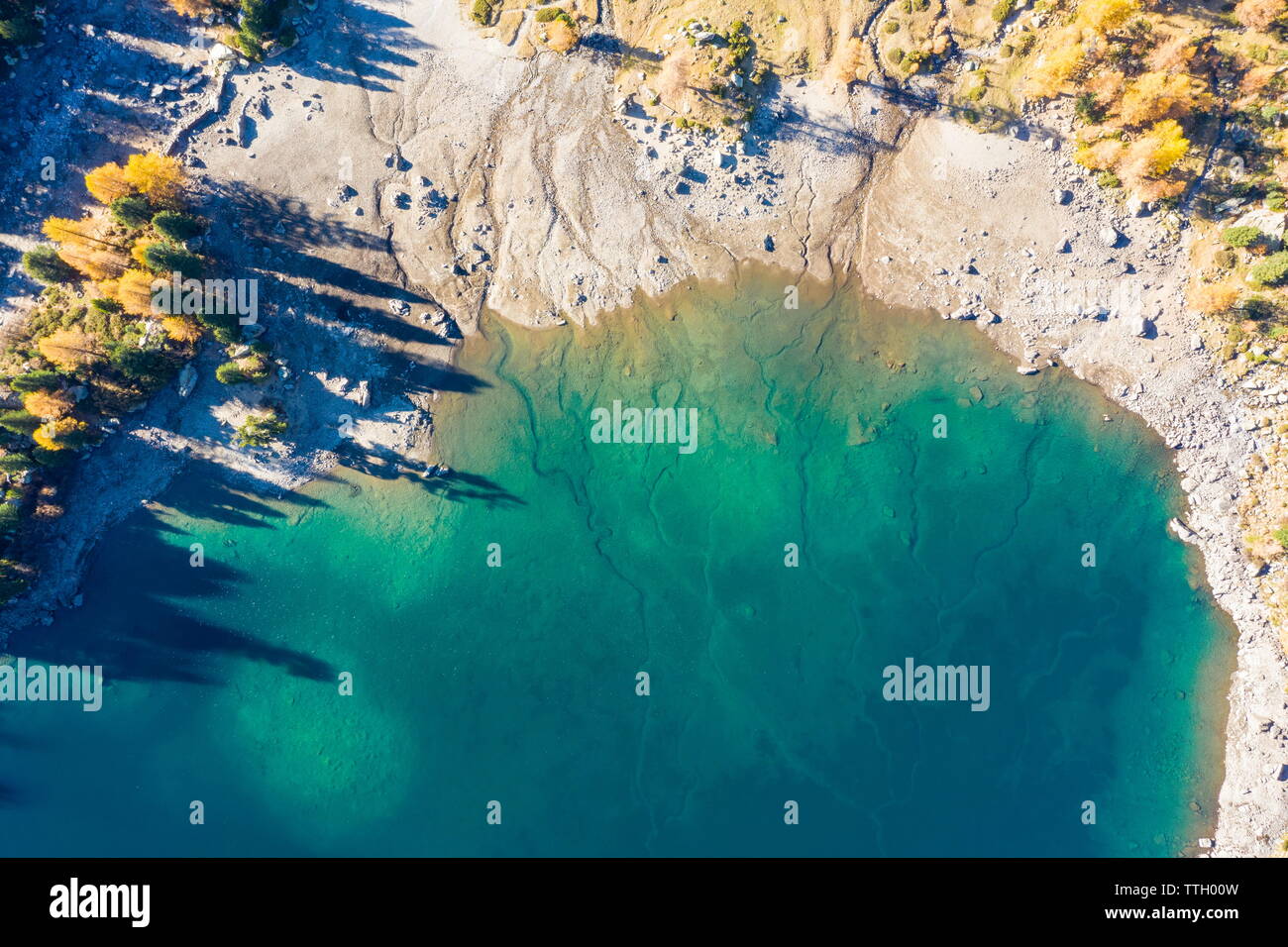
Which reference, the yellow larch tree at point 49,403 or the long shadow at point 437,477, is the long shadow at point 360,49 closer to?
the long shadow at point 437,477

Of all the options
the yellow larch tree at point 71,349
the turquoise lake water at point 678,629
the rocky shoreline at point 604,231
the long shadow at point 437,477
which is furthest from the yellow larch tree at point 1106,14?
the yellow larch tree at point 71,349

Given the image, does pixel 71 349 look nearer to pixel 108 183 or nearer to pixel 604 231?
pixel 108 183

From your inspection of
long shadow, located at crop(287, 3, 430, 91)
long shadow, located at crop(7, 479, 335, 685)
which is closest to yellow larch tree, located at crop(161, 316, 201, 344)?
long shadow, located at crop(7, 479, 335, 685)

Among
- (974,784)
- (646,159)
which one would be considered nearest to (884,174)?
(646,159)

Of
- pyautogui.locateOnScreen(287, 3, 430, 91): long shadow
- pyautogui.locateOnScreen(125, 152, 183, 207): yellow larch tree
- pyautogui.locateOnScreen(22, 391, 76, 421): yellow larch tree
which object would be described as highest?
pyautogui.locateOnScreen(287, 3, 430, 91): long shadow

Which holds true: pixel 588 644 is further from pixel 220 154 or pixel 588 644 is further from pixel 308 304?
pixel 220 154

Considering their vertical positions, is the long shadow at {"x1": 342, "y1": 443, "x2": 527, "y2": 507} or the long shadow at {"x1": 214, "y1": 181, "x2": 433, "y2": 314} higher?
the long shadow at {"x1": 214, "y1": 181, "x2": 433, "y2": 314}

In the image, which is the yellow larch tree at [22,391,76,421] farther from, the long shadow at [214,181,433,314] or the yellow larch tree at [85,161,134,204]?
the long shadow at [214,181,433,314]
